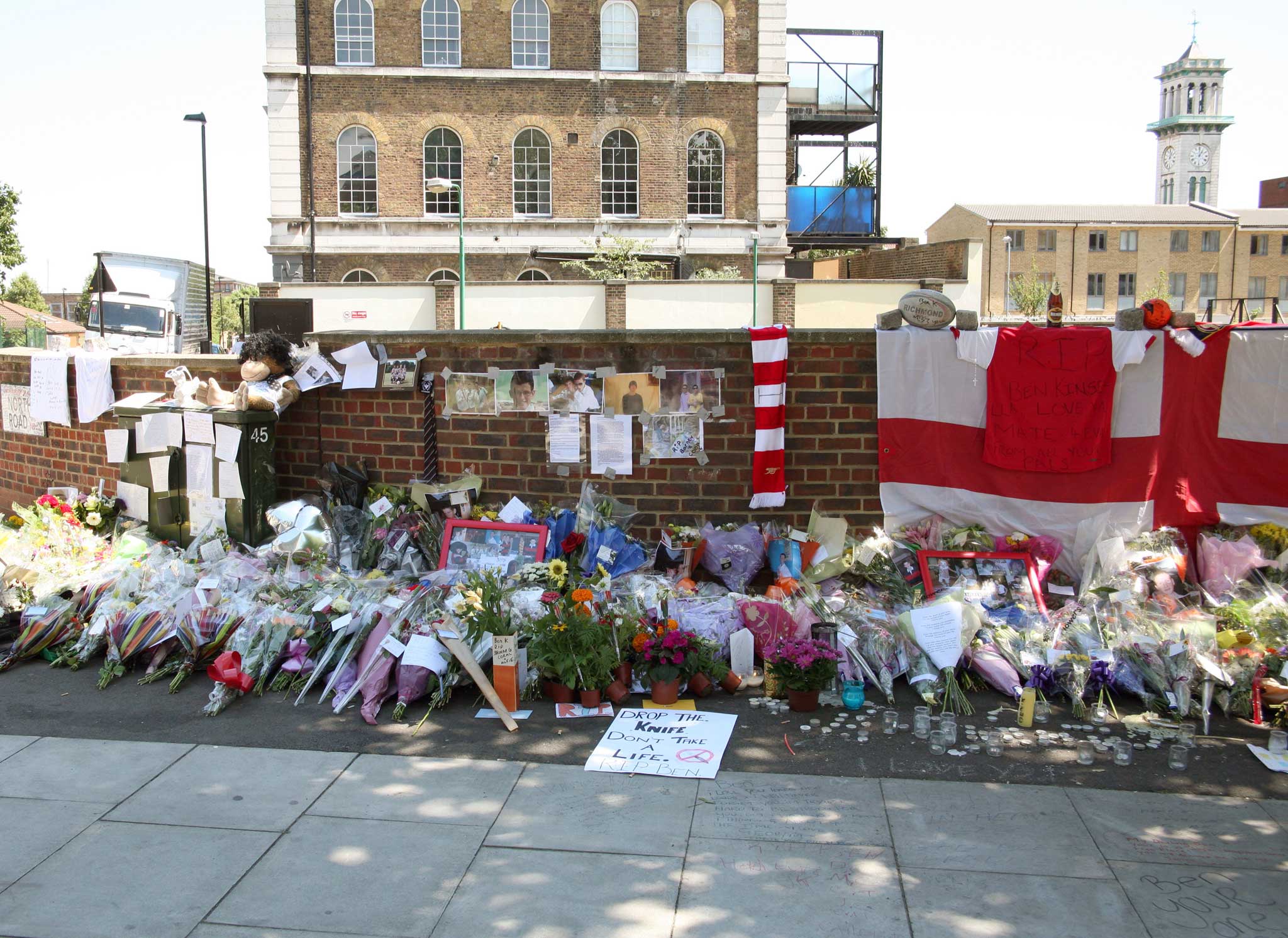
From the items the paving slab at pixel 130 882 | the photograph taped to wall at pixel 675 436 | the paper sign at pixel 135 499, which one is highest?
the photograph taped to wall at pixel 675 436

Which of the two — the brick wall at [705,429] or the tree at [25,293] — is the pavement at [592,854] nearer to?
the brick wall at [705,429]

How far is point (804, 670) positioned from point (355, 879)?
2.47 m

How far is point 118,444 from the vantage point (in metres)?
8.20

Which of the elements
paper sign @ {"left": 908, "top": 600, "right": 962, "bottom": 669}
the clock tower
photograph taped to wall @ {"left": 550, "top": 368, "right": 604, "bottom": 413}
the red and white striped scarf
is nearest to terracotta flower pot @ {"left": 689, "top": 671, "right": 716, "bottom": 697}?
paper sign @ {"left": 908, "top": 600, "right": 962, "bottom": 669}

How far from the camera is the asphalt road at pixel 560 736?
15.3 ft

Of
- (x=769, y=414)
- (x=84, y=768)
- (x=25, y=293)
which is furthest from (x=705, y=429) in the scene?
(x=25, y=293)

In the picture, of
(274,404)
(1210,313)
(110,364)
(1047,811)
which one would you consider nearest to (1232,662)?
(1047,811)

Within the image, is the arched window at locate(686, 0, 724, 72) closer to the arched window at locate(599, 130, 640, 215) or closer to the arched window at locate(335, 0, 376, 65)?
the arched window at locate(599, 130, 640, 215)

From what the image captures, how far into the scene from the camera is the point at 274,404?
7.52 meters

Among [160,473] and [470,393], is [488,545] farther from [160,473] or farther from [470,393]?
[160,473]

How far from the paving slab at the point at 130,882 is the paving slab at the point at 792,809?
1.80 m

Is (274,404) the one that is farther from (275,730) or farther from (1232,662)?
(1232,662)

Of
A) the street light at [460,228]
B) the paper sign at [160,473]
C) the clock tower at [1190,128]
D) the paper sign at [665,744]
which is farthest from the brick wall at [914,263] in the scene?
the clock tower at [1190,128]

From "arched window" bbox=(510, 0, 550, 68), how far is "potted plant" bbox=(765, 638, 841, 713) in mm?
31434
